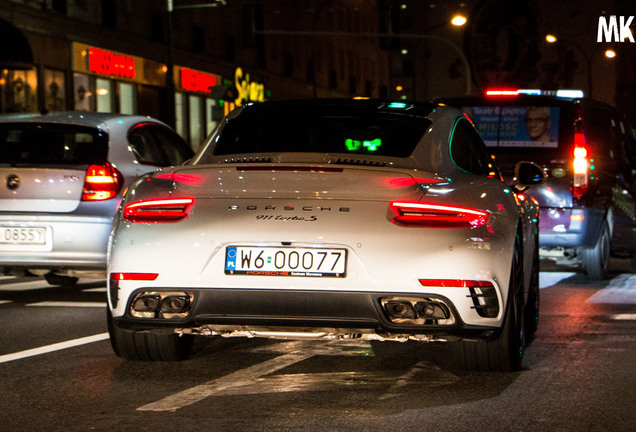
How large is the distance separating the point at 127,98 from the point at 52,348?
3154cm

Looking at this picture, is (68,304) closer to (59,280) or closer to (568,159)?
(59,280)

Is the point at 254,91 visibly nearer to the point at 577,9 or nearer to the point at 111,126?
the point at 577,9

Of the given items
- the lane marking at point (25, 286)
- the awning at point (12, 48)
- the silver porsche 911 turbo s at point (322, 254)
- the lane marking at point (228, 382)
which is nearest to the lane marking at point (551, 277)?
the lane marking at point (25, 286)

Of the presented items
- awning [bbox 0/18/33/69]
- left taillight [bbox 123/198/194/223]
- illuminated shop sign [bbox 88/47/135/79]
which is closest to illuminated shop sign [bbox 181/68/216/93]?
illuminated shop sign [bbox 88/47/135/79]

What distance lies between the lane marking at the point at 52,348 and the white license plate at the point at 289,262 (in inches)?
73.1

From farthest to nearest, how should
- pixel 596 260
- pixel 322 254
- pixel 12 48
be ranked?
1. pixel 12 48
2. pixel 596 260
3. pixel 322 254

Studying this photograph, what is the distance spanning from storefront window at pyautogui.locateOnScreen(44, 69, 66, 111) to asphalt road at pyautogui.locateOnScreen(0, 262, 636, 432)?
25.0m

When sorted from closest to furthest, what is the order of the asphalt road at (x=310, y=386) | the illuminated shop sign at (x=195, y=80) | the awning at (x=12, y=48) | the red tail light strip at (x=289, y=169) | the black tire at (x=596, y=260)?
the asphalt road at (x=310, y=386)
the red tail light strip at (x=289, y=169)
the black tire at (x=596, y=260)
the awning at (x=12, y=48)
the illuminated shop sign at (x=195, y=80)

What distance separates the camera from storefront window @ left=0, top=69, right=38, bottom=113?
3041cm

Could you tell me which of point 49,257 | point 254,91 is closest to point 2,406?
point 49,257

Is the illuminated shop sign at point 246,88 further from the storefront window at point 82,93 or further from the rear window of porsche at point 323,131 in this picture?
the rear window of porsche at point 323,131

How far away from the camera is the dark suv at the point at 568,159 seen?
40.4ft

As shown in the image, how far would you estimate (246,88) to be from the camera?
4925 cm

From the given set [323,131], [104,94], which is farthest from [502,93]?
[104,94]
